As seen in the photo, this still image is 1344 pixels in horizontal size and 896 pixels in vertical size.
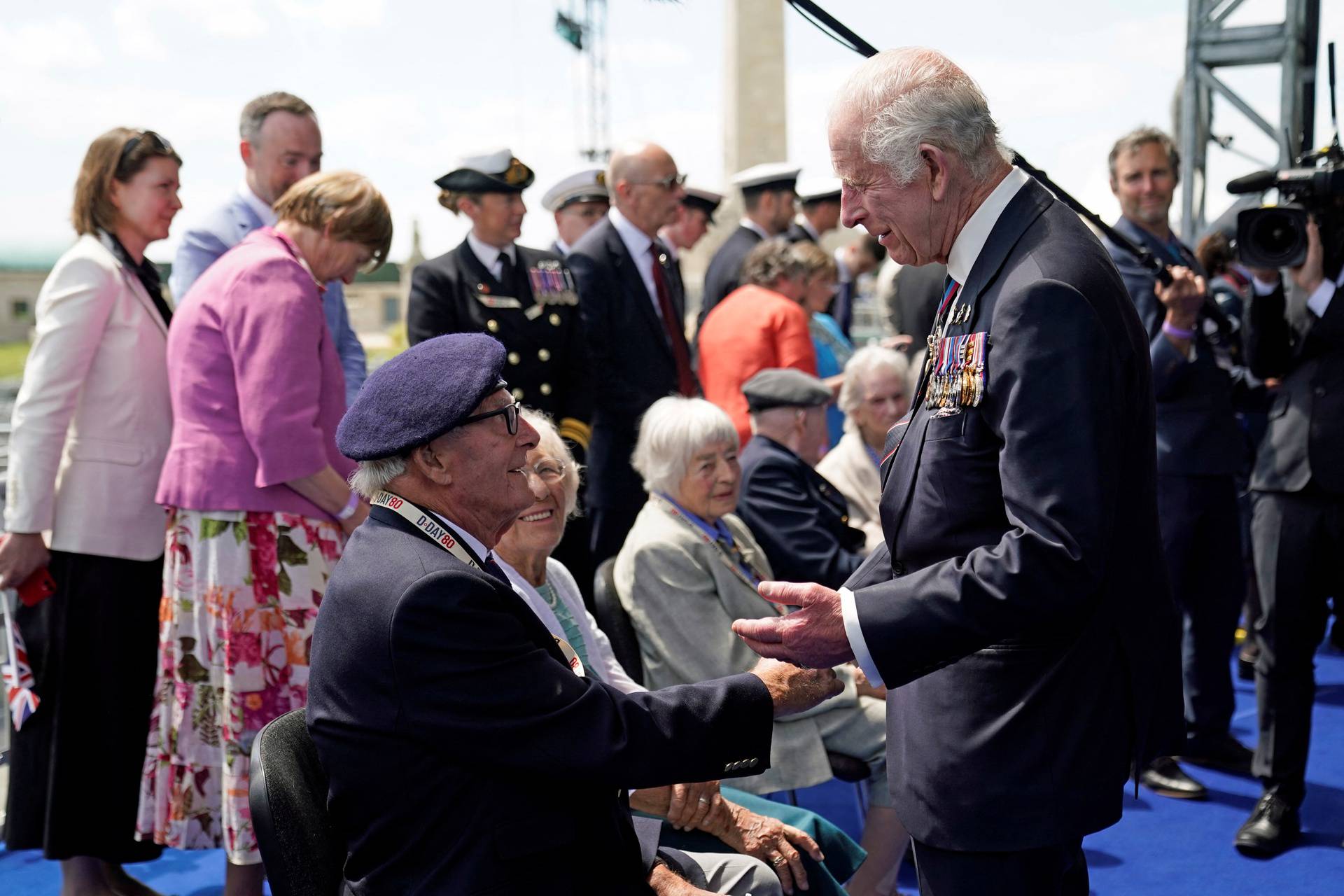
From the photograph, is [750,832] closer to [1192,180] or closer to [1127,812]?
[1127,812]

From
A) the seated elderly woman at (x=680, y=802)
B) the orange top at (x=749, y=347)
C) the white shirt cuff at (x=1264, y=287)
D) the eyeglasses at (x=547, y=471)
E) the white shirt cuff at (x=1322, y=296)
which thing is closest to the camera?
the seated elderly woman at (x=680, y=802)

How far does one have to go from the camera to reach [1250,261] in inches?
144

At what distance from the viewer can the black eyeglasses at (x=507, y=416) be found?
1.95 meters

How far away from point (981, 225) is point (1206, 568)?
302 centimetres

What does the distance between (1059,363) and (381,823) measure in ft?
3.59

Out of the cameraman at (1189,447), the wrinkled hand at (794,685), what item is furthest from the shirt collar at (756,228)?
the wrinkled hand at (794,685)

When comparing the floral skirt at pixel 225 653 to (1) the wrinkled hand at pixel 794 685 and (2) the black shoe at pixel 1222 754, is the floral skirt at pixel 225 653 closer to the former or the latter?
(1) the wrinkled hand at pixel 794 685

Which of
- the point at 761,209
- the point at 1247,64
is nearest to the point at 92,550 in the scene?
the point at 761,209

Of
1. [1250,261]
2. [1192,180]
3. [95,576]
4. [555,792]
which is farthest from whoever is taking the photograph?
[1192,180]

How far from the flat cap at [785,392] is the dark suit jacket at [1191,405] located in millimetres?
1104

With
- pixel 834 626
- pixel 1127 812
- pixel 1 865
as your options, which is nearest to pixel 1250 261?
pixel 1127 812

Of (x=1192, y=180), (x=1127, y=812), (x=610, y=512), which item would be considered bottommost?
(x=1127, y=812)

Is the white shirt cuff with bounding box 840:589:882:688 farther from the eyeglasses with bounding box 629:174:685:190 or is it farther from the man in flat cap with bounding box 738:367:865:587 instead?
the eyeglasses with bounding box 629:174:685:190

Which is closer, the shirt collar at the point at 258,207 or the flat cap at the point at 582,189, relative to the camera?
the shirt collar at the point at 258,207
